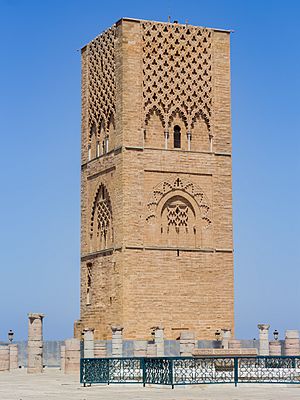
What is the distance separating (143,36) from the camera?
33.0 meters

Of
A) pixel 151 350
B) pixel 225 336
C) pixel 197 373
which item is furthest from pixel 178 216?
pixel 197 373

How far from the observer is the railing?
824 inches

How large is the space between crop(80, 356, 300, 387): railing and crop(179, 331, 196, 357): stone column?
22.3 feet

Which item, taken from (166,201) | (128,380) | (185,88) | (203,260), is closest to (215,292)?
(203,260)

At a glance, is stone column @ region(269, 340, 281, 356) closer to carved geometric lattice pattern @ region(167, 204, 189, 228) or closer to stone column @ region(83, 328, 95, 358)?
carved geometric lattice pattern @ region(167, 204, 189, 228)

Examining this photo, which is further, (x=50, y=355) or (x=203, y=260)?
(x=50, y=355)

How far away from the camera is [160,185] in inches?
1287

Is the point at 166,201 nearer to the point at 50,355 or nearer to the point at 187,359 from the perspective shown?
the point at 50,355

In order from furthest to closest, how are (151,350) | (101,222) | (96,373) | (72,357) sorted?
1. (101,222)
2. (151,350)
3. (72,357)
4. (96,373)

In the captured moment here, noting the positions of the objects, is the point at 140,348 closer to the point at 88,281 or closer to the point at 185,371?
the point at 88,281

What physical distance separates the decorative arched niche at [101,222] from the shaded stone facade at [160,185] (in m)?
0.03

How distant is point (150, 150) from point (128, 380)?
1183 centimetres

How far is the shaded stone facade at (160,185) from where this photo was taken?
32125 mm

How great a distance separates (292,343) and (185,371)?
9.80 meters
